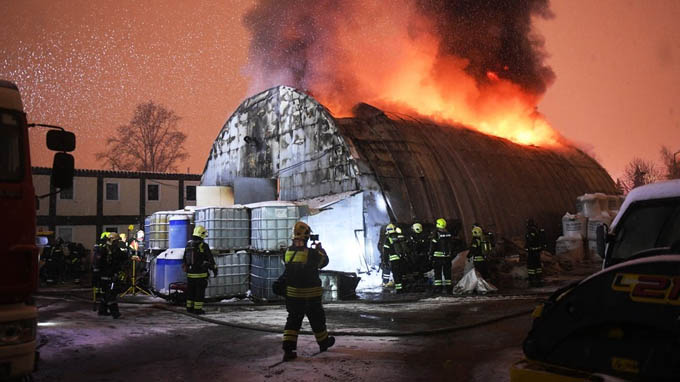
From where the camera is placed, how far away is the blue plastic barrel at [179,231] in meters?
14.1

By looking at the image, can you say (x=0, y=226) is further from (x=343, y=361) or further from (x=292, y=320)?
(x=343, y=361)

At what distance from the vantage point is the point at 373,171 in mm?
16156

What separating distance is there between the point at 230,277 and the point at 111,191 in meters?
23.4

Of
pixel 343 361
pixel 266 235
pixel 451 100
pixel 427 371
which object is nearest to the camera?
pixel 427 371

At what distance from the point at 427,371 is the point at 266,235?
845 centimetres

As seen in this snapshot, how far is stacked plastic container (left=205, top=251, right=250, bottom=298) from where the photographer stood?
13.3 metres

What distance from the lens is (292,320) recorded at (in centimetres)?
646

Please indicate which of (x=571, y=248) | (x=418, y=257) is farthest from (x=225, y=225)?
(x=571, y=248)

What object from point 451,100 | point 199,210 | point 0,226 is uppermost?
point 451,100

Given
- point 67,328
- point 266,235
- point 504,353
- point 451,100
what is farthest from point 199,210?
point 451,100

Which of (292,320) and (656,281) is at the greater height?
(656,281)

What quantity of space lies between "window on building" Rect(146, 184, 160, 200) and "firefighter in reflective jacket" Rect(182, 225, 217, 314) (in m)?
26.6

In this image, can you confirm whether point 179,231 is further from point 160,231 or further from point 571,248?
point 571,248

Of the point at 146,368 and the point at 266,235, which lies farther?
the point at 266,235
